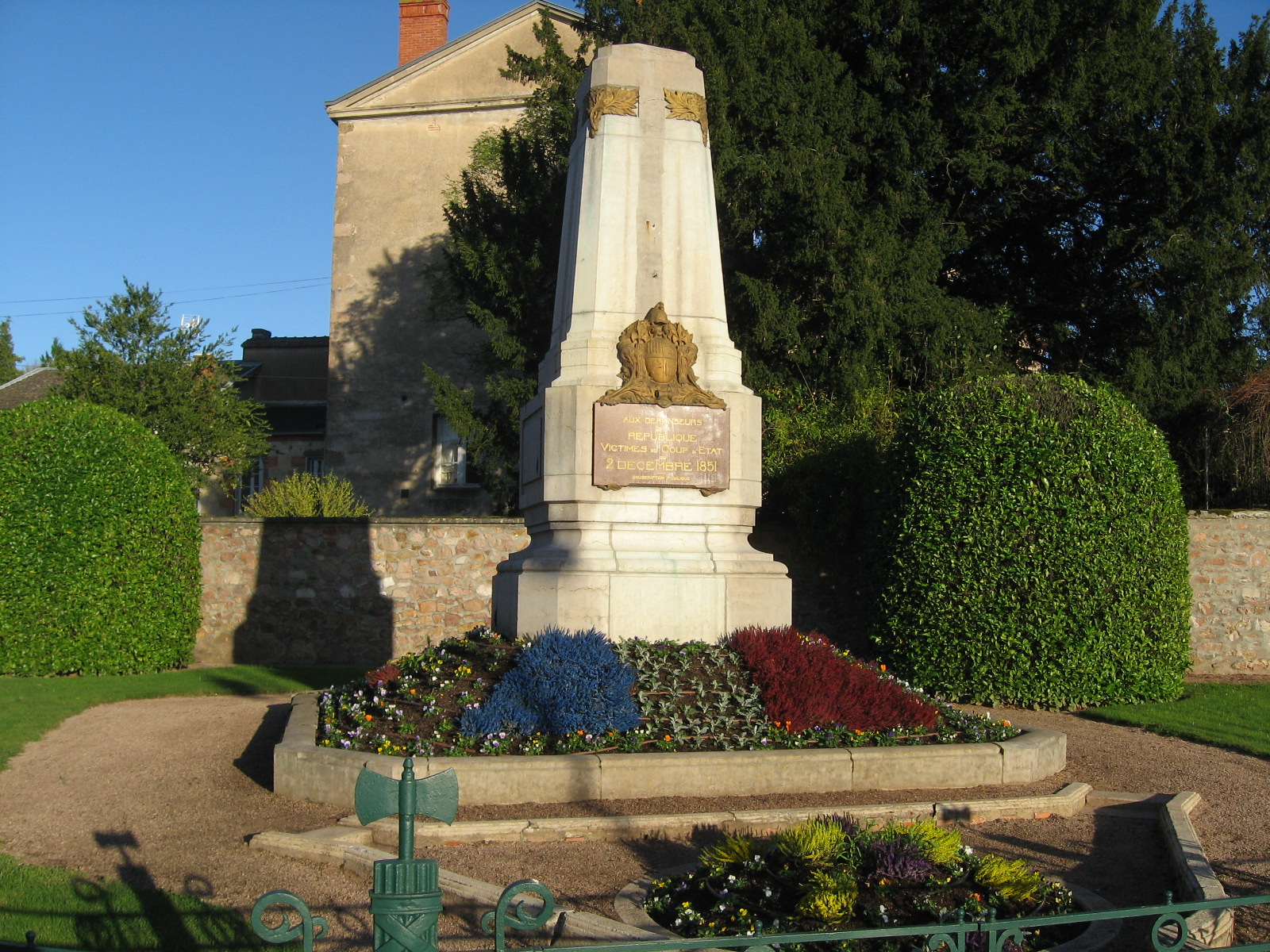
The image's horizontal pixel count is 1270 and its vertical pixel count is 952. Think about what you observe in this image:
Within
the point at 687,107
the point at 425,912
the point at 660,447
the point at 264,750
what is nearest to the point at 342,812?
the point at 264,750

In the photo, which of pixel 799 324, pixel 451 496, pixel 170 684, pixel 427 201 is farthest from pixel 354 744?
pixel 427 201

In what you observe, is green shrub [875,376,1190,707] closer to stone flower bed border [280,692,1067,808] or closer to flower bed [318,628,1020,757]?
flower bed [318,628,1020,757]

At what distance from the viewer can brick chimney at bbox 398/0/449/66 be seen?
30.3 metres

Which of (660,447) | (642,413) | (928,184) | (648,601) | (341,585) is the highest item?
(928,184)

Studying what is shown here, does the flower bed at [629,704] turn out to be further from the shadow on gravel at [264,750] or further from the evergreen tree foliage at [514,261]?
the evergreen tree foliage at [514,261]

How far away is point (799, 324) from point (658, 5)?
5.85 m

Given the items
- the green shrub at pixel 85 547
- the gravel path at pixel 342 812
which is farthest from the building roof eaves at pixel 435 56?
the gravel path at pixel 342 812

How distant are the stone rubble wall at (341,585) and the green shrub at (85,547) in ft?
6.08

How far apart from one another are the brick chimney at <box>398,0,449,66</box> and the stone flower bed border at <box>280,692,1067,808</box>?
26662 mm

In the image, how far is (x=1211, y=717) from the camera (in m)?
11.1

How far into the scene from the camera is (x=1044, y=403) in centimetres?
1276

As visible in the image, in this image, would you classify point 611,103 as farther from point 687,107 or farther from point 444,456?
point 444,456

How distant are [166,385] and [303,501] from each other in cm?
596

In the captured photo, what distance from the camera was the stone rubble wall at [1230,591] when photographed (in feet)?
52.1
